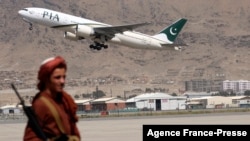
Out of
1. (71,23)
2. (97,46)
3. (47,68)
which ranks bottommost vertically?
(47,68)

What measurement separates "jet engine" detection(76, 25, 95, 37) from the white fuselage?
3.12 feet

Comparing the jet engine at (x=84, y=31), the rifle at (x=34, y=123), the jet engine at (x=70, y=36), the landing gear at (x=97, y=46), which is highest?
the jet engine at (x=84, y=31)

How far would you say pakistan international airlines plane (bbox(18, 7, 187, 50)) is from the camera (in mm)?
73062

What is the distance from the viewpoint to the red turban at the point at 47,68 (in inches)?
247

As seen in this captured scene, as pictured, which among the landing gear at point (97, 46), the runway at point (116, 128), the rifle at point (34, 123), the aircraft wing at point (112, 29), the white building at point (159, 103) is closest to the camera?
the rifle at point (34, 123)

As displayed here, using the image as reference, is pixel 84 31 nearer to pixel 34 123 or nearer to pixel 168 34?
pixel 168 34

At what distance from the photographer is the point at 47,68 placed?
20.6 ft

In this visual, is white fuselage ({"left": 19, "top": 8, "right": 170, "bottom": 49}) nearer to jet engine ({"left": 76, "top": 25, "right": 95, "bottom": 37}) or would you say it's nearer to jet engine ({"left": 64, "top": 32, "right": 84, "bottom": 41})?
jet engine ({"left": 76, "top": 25, "right": 95, "bottom": 37})

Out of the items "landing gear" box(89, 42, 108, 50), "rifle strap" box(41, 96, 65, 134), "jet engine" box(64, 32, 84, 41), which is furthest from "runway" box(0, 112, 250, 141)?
"rifle strap" box(41, 96, 65, 134)

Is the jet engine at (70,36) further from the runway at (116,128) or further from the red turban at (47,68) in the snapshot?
the red turban at (47,68)

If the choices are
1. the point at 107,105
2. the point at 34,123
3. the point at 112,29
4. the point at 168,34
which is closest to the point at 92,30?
the point at 112,29

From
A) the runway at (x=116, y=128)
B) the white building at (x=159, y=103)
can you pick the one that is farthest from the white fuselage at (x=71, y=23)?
the white building at (x=159, y=103)

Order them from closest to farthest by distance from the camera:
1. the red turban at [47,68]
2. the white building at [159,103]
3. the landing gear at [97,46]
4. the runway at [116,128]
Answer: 1. the red turban at [47,68]
2. the runway at [116,128]
3. the landing gear at [97,46]
4. the white building at [159,103]

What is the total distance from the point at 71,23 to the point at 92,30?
8.71 feet
